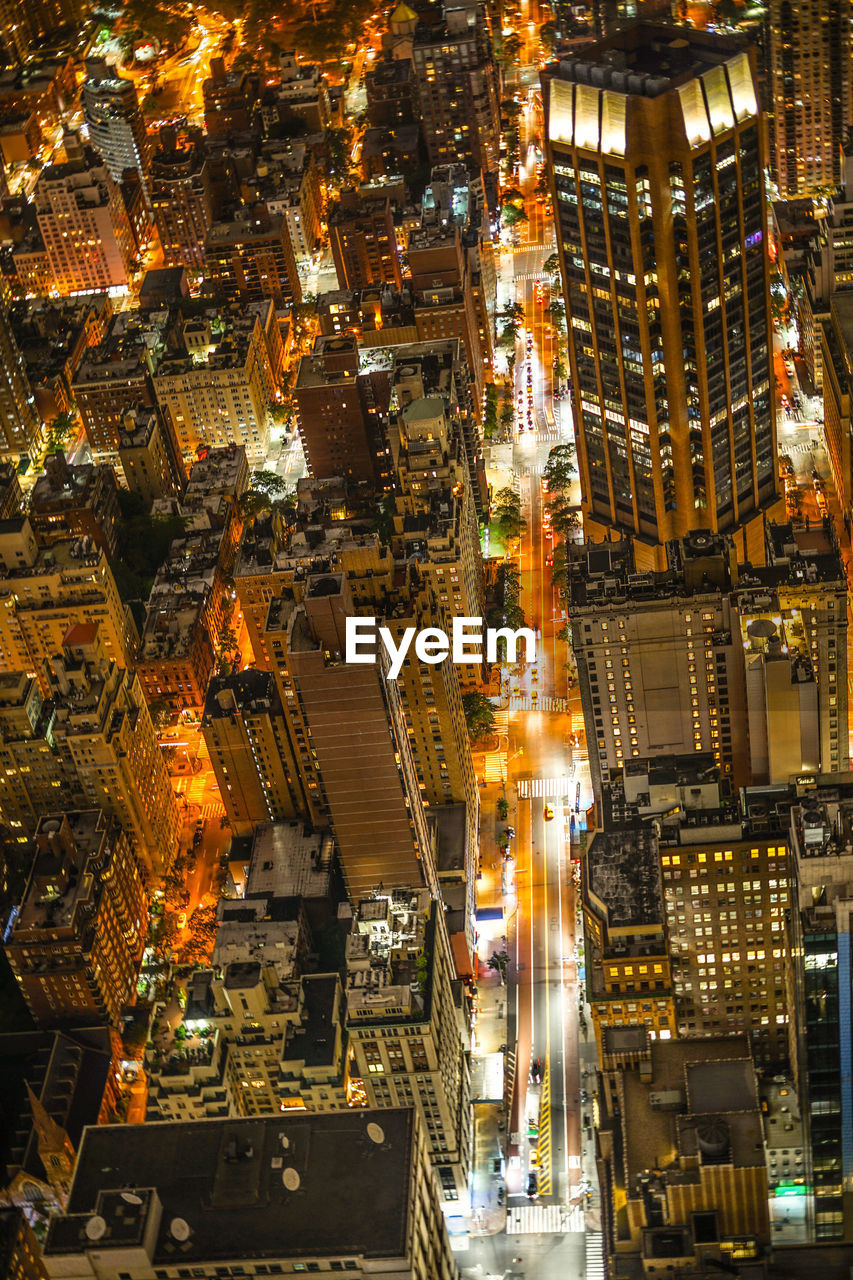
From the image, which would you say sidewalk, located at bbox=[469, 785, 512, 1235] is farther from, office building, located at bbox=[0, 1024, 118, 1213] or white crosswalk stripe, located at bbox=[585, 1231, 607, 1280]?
office building, located at bbox=[0, 1024, 118, 1213]

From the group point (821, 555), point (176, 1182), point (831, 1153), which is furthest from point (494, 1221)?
point (821, 555)

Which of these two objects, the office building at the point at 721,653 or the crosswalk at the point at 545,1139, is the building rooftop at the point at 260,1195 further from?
the office building at the point at 721,653

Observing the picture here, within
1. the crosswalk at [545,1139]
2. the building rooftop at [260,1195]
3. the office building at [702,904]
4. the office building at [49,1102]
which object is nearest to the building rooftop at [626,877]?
the office building at [702,904]

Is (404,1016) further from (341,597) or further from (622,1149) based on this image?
(341,597)

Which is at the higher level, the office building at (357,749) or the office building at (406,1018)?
the office building at (357,749)

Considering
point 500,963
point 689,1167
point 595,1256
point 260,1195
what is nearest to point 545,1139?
point 595,1256

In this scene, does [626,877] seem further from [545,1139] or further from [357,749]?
[545,1139]

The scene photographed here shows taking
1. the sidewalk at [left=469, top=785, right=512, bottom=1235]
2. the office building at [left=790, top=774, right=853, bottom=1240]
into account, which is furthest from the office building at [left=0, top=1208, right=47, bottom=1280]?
the office building at [left=790, top=774, right=853, bottom=1240]
